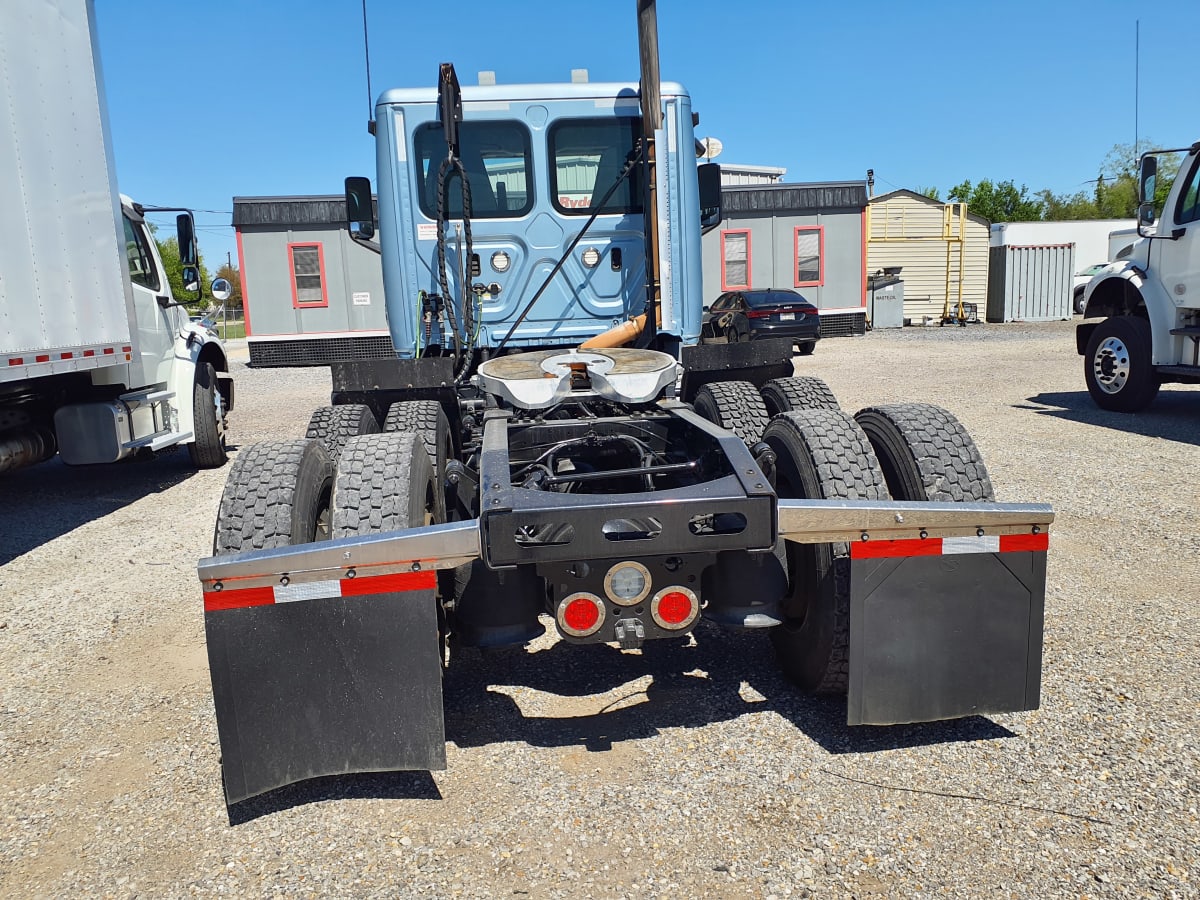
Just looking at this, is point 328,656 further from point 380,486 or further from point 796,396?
point 796,396

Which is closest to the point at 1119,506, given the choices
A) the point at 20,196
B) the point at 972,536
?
the point at 972,536

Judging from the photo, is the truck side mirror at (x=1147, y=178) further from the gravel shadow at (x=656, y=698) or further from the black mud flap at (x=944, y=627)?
the black mud flap at (x=944, y=627)

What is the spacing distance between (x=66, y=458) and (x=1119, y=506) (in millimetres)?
7872

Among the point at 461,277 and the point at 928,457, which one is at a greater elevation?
the point at 461,277

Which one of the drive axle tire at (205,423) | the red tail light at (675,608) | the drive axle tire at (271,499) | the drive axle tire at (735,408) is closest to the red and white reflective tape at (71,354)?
the drive axle tire at (205,423)

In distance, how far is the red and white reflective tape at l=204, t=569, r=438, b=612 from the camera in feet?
8.21

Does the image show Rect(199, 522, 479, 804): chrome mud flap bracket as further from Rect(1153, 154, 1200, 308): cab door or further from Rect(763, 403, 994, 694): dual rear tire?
Rect(1153, 154, 1200, 308): cab door

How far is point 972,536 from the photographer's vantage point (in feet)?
9.01

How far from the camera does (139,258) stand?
813 cm

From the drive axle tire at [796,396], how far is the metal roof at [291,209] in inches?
693

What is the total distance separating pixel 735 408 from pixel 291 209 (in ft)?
60.4

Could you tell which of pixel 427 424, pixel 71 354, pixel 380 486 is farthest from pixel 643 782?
pixel 71 354

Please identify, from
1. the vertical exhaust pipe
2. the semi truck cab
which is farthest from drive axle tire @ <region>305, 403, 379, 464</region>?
the semi truck cab

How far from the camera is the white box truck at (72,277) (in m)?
5.57
